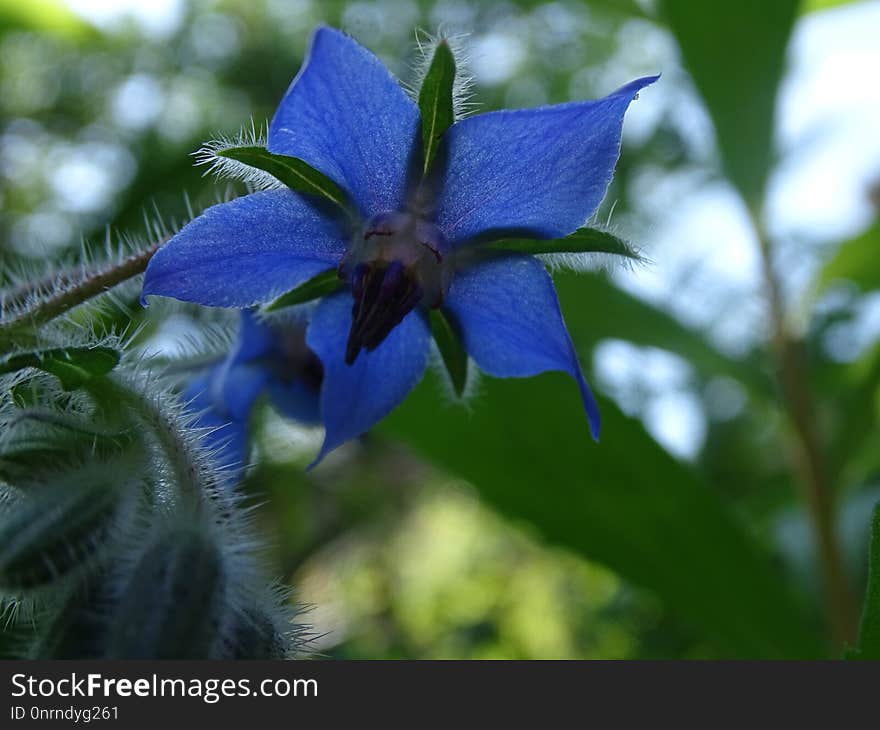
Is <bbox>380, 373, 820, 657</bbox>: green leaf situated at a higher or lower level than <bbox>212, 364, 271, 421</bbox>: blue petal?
lower

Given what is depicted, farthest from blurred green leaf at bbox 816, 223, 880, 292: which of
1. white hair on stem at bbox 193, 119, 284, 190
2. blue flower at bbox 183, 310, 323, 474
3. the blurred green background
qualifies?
white hair on stem at bbox 193, 119, 284, 190

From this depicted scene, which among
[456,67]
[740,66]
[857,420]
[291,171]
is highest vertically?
[740,66]

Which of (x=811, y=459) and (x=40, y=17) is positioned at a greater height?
(x=40, y=17)

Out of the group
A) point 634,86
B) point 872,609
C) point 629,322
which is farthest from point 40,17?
point 872,609

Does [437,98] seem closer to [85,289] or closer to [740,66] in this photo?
[85,289]

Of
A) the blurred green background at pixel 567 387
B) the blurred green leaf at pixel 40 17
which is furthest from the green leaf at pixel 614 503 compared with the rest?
the blurred green leaf at pixel 40 17

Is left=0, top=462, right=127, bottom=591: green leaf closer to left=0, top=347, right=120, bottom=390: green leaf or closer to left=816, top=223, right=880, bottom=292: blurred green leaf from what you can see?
left=0, top=347, right=120, bottom=390: green leaf
